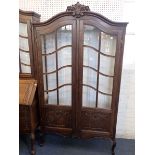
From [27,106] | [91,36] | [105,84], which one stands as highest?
[91,36]

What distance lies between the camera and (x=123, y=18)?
7.48 ft

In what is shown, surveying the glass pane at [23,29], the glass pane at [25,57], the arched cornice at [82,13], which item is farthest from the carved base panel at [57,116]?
the arched cornice at [82,13]

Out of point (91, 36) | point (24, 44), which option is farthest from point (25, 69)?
point (91, 36)

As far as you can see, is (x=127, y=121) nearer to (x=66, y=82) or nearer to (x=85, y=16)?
(x=66, y=82)

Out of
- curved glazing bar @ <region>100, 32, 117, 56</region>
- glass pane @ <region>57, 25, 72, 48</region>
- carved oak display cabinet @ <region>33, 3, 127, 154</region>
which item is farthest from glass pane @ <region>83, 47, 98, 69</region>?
glass pane @ <region>57, 25, 72, 48</region>

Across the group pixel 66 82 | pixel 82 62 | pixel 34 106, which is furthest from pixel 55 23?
pixel 34 106

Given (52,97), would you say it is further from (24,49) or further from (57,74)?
(24,49)

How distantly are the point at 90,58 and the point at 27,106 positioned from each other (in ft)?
2.94

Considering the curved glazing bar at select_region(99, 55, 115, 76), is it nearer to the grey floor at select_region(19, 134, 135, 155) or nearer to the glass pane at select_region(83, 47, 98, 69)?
the glass pane at select_region(83, 47, 98, 69)

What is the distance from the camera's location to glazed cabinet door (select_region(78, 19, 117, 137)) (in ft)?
6.61

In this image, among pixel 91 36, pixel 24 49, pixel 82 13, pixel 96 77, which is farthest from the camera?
pixel 24 49

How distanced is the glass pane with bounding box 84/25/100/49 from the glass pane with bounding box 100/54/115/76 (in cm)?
16
